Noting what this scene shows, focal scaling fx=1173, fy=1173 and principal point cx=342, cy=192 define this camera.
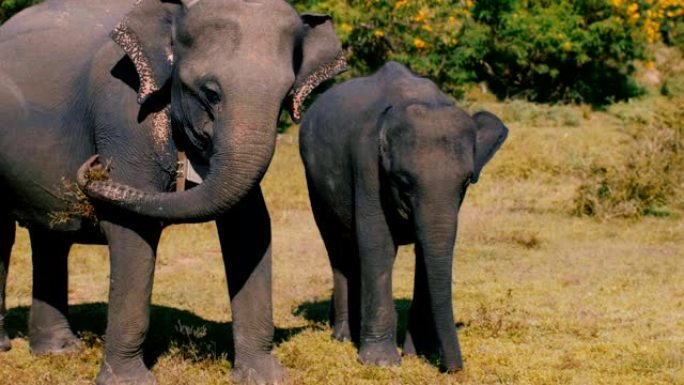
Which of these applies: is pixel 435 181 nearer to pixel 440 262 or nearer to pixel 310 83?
→ pixel 440 262

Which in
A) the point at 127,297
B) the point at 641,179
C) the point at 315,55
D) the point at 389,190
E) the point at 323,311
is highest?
the point at 315,55

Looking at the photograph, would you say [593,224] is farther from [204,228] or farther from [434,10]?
[434,10]

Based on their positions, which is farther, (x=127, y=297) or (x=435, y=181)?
(x=435, y=181)

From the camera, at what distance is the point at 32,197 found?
7.29 m

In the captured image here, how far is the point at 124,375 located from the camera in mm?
6828

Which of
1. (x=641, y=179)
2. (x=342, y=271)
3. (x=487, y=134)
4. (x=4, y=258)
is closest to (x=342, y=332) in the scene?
(x=342, y=271)

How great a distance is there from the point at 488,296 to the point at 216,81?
4542 mm

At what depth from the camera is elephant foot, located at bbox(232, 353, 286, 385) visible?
7.04 metres

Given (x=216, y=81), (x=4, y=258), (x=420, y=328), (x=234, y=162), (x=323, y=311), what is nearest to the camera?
(x=234, y=162)

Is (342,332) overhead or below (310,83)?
below

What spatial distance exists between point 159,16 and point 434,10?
15.6 metres

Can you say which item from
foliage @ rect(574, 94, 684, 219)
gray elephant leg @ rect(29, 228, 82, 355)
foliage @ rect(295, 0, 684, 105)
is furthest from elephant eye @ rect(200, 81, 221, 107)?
foliage @ rect(295, 0, 684, 105)

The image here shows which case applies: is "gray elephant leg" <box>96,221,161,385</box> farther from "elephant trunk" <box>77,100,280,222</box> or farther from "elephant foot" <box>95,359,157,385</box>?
"elephant trunk" <box>77,100,280,222</box>

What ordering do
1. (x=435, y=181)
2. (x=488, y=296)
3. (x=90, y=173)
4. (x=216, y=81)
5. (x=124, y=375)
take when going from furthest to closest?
(x=488, y=296) < (x=435, y=181) < (x=124, y=375) < (x=90, y=173) < (x=216, y=81)
